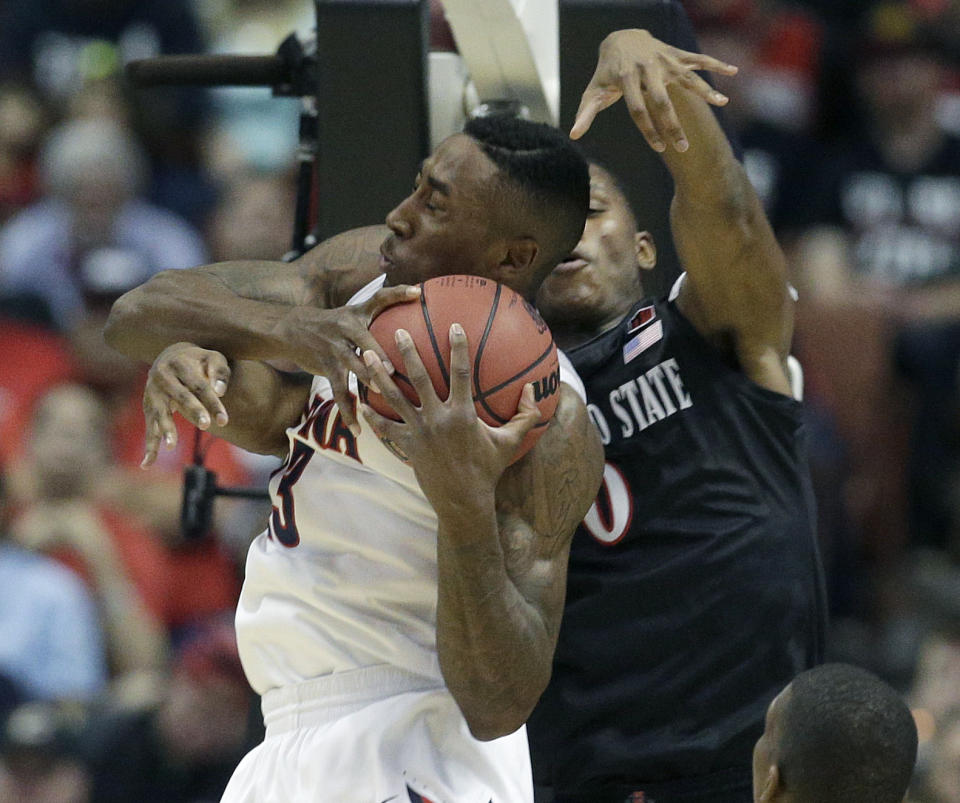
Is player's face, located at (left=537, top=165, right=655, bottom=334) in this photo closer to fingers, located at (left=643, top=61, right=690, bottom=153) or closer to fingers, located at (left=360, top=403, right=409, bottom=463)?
fingers, located at (left=643, top=61, right=690, bottom=153)

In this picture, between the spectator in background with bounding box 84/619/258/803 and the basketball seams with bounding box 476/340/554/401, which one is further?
the spectator in background with bounding box 84/619/258/803

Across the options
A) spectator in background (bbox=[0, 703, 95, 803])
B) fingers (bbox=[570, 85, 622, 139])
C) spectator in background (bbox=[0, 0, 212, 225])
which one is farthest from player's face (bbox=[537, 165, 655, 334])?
spectator in background (bbox=[0, 0, 212, 225])

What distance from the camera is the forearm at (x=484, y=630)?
2990 millimetres

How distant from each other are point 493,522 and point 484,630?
0.20 metres

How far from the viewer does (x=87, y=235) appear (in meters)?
7.50

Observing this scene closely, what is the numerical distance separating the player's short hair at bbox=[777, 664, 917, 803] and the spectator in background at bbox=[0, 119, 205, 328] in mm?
4775

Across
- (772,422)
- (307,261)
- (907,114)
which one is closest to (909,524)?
(907,114)

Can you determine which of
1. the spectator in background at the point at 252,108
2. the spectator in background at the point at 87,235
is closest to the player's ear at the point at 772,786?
the spectator in background at the point at 87,235

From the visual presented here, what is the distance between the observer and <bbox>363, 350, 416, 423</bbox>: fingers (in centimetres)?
294

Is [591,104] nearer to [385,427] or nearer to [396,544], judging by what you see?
[385,427]

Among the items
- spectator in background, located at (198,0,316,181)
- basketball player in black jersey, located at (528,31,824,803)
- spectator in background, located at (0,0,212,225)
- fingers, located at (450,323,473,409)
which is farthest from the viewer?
spectator in background, located at (0,0,212,225)

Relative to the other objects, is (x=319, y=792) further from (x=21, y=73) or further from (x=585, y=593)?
(x=21, y=73)

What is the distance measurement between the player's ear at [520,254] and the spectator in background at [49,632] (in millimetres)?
3370

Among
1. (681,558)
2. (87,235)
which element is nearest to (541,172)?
(681,558)
